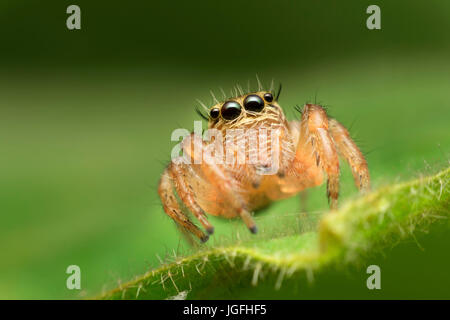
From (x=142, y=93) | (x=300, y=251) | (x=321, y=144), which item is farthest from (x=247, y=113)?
(x=142, y=93)

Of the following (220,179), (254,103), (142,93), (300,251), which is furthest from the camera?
(142,93)

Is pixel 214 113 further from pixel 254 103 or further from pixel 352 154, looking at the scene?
pixel 352 154

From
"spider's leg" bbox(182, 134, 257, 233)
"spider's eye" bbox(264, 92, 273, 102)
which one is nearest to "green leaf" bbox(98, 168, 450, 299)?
"spider's leg" bbox(182, 134, 257, 233)

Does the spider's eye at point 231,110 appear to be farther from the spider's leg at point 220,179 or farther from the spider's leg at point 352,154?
the spider's leg at point 352,154

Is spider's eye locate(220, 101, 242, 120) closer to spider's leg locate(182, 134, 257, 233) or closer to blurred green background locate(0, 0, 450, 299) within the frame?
spider's leg locate(182, 134, 257, 233)

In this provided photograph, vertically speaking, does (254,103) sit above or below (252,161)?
above

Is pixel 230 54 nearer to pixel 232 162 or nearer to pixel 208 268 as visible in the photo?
pixel 232 162
